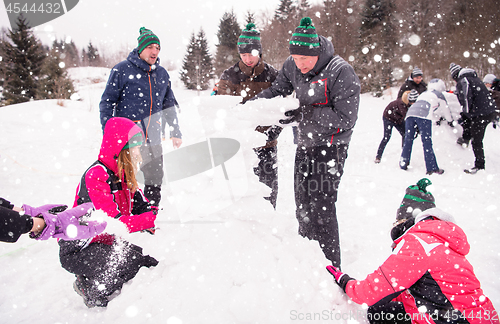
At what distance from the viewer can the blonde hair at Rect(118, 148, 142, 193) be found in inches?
83.4

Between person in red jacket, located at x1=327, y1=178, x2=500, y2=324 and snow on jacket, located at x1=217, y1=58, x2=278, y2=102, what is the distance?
1.90 m

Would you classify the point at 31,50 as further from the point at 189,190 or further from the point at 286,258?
the point at 286,258

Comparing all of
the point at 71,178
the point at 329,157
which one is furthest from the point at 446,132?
the point at 71,178

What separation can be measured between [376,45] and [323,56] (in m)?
18.7

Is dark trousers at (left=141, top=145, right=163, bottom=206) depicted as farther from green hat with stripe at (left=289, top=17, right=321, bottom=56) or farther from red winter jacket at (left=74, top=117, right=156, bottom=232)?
green hat with stripe at (left=289, top=17, right=321, bottom=56)

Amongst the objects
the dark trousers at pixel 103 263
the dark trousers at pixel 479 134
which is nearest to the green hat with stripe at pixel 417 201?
the dark trousers at pixel 103 263

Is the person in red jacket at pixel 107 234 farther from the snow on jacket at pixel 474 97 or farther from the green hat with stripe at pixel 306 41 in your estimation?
the snow on jacket at pixel 474 97

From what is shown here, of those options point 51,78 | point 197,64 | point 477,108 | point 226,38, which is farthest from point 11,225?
point 226,38

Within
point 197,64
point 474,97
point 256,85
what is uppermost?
point 197,64

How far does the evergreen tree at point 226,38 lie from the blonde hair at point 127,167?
78.2 ft

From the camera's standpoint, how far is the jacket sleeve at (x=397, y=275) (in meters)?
1.43

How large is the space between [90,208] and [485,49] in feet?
56.5

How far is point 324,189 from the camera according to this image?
2084 millimetres

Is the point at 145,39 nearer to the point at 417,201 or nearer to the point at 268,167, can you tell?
the point at 268,167
